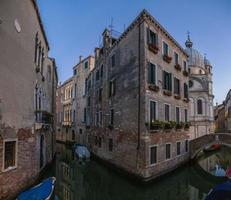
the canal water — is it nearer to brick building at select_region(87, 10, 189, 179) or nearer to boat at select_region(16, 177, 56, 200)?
brick building at select_region(87, 10, 189, 179)

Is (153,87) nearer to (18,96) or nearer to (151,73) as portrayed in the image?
(151,73)

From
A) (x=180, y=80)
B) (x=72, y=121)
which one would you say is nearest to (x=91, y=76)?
(x=72, y=121)

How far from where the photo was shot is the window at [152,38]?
41.3 ft

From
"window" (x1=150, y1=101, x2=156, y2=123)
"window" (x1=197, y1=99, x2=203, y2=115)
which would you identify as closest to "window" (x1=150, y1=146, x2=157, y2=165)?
"window" (x1=150, y1=101, x2=156, y2=123)

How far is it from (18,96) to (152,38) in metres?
8.56

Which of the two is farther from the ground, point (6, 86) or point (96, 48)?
point (96, 48)

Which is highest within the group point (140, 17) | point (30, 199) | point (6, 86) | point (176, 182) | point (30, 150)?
point (140, 17)

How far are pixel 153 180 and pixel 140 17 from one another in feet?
30.7

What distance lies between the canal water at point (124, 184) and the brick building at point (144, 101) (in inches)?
28.0

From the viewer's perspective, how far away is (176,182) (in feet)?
41.3

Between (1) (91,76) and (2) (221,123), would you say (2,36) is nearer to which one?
(1) (91,76)

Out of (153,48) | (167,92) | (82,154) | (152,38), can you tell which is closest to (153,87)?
(167,92)

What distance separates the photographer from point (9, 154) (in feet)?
25.7

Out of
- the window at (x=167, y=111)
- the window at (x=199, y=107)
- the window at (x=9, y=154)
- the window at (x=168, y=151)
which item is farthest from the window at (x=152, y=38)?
the window at (x=199, y=107)
